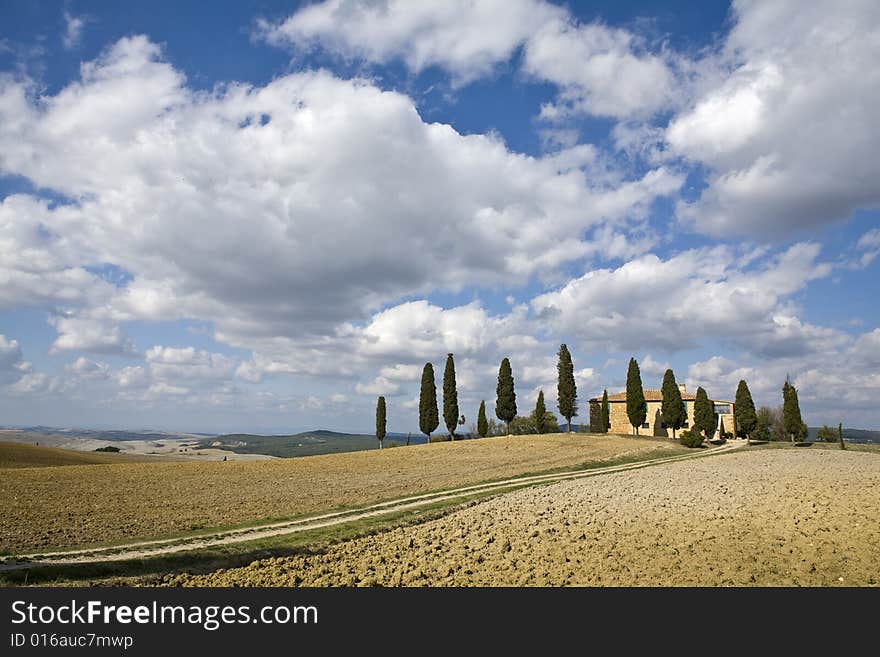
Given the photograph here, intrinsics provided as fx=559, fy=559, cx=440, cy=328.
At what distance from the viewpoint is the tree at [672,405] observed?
250 feet

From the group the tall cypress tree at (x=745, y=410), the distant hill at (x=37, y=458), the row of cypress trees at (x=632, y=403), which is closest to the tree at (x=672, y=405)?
the row of cypress trees at (x=632, y=403)

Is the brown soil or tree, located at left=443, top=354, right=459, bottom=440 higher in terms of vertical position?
tree, located at left=443, top=354, right=459, bottom=440

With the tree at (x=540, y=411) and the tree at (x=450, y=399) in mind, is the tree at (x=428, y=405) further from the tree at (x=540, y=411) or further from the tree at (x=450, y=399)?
the tree at (x=540, y=411)

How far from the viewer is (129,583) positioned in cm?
1247

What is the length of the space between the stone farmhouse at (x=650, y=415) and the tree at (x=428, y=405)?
94.9 feet

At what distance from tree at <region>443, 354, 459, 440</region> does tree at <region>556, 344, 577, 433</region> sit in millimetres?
14642

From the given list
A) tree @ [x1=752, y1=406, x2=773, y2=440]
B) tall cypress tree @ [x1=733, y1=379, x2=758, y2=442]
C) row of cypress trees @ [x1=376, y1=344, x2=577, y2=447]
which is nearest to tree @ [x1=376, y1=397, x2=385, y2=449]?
row of cypress trees @ [x1=376, y1=344, x2=577, y2=447]

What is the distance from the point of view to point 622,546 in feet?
49.0

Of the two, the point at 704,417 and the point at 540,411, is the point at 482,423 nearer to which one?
the point at 540,411

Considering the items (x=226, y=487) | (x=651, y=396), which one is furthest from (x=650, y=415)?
(x=226, y=487)

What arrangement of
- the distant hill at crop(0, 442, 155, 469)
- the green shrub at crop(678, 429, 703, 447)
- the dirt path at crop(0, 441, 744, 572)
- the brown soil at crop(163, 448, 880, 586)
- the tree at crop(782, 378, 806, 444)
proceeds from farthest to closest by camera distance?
1. the tree at crop(782, 378, 806, 444)
2. the green shrub at crop(678, 429, 703, 447)
3. the distant hill at crop(0, 442, 155, 469)
4. the dirt path at crop(0, 441, 744, 572)
5. the brown soil at crop(163, 448, 880, 586)

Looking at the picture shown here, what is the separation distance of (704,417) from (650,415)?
12.1 m

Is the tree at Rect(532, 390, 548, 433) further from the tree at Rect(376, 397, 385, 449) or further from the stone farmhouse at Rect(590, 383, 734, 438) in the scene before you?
the tree at Rect(376, 397, 385, 449)

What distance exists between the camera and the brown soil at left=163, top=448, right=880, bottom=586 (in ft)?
41.0
